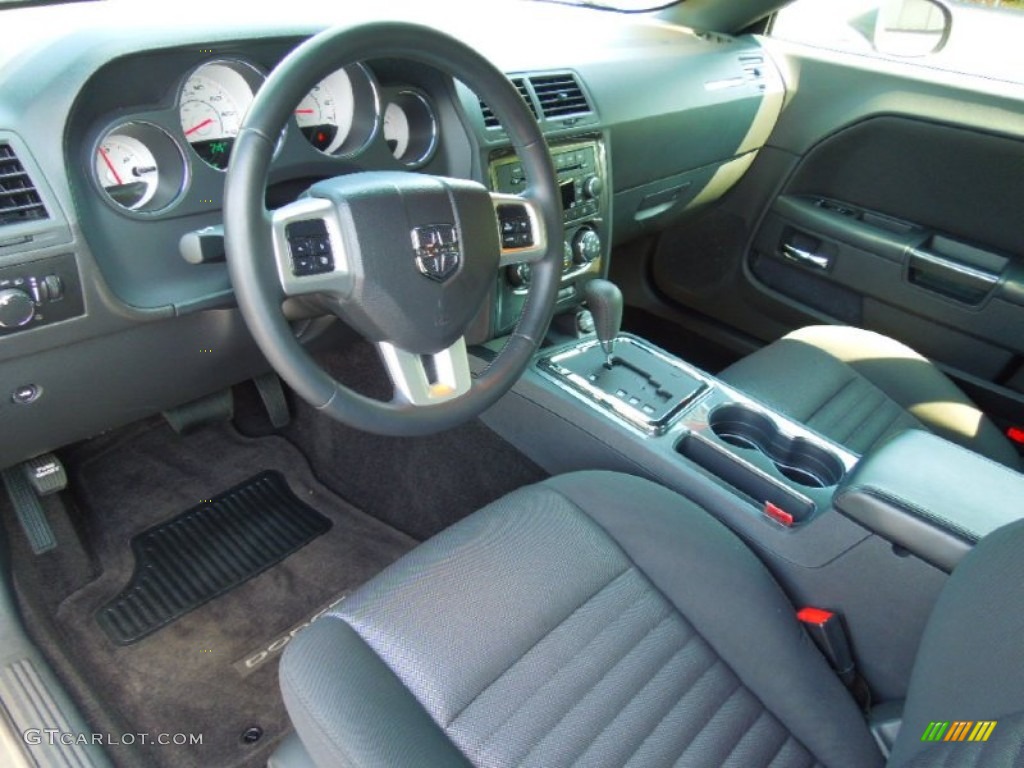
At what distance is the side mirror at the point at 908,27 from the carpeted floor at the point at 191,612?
1.70m

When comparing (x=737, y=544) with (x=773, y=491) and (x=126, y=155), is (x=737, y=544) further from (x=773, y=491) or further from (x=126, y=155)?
(x=126, y=155)

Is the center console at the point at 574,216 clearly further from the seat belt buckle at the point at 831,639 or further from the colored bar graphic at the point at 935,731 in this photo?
the colored bar graphic at the point at 935,731

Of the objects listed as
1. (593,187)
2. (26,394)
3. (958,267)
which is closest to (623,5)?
(593,187)

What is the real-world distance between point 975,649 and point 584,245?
1119 millimetres

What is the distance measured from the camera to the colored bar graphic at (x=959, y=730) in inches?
27.8

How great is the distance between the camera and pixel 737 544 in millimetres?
1198

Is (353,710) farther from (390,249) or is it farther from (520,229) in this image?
(520,229)

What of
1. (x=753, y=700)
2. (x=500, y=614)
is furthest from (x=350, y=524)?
(x=753, y=700)

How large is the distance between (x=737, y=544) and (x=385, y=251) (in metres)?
0.62

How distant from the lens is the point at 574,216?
170 centimetres

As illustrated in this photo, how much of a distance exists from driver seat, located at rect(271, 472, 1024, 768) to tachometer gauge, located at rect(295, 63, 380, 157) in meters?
0.61

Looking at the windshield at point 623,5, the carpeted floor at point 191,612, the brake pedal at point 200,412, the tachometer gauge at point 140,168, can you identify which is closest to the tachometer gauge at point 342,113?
the tachometer gauge at point 140,168

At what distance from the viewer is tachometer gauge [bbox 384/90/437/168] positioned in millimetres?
1426

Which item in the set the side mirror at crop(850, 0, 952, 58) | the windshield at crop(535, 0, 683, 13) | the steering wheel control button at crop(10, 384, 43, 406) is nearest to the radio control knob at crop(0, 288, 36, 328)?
the steering wheel control button at crop(10, 384, 43, 406)
